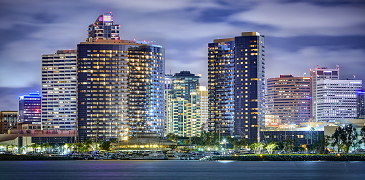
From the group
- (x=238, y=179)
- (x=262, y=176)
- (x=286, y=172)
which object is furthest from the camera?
(x=286, y=172)

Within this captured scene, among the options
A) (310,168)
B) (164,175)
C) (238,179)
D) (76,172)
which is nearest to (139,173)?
(164,175)

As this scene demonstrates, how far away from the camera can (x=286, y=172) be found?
178 metres

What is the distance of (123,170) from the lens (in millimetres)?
184500

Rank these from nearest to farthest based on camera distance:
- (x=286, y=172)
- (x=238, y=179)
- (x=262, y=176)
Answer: (x=238, y=179) → (x=262, y=176) → (x=286, y=172)

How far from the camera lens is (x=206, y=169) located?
188 meters

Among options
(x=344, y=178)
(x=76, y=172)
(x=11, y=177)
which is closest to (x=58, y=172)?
(x=76, y=172)

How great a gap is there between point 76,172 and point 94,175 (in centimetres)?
1368

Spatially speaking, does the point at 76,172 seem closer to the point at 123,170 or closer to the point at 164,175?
the point at 123,170

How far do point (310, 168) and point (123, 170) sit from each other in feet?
218

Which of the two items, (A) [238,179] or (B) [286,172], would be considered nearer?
(A) [238,179]

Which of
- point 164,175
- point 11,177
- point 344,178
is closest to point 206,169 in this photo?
point 164,175

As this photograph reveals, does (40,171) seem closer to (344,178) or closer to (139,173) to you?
(139,173)

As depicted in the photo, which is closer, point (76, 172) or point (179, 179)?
point (179, 179)

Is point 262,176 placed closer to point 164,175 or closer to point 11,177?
point 164,175
